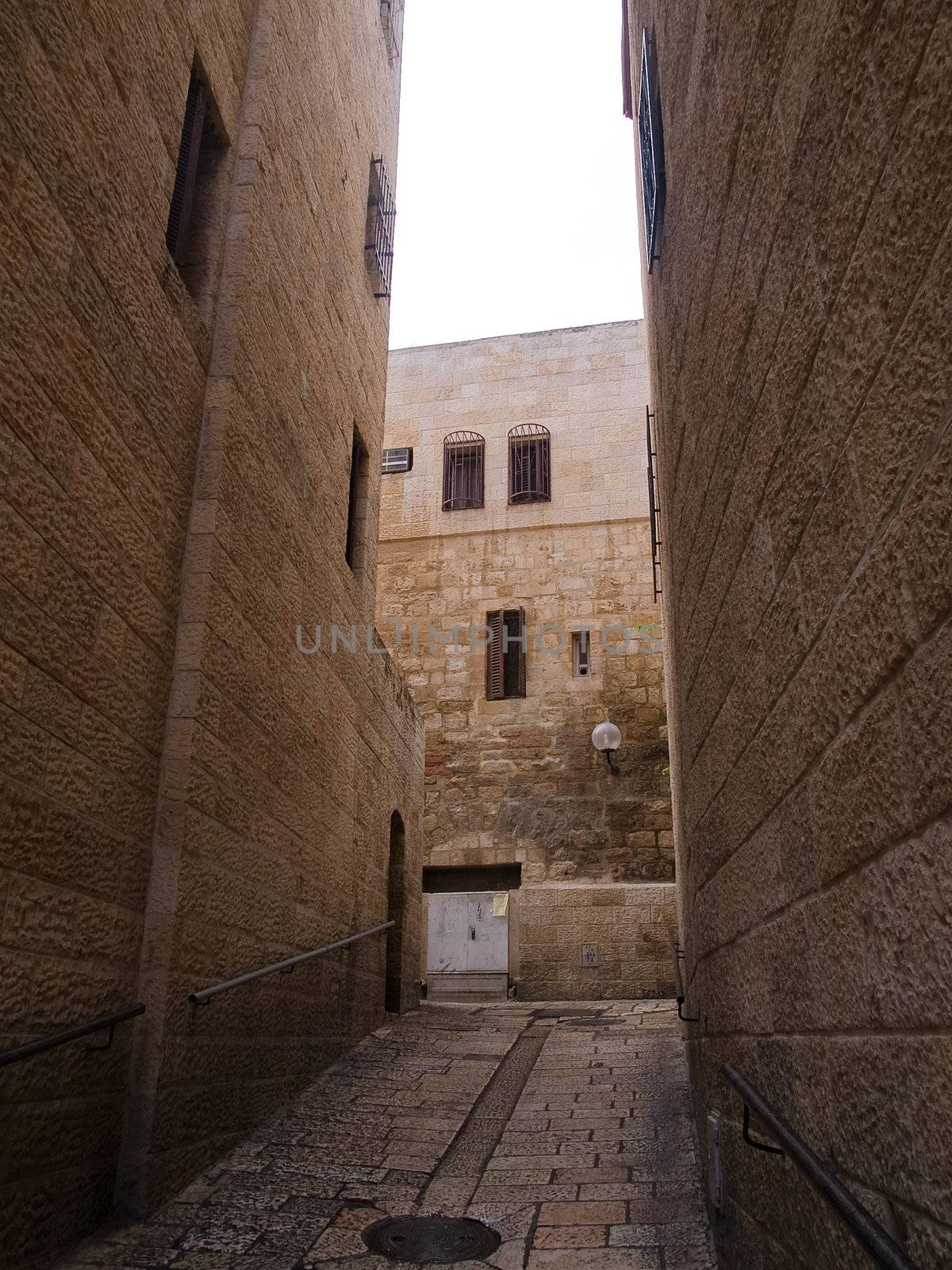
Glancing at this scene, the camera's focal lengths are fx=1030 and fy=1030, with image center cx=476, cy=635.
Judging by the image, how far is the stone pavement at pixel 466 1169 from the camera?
3486 millimetres

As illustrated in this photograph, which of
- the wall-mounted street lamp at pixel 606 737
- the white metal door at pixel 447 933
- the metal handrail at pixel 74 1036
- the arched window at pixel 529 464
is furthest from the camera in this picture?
the arched window at pixel 529 464

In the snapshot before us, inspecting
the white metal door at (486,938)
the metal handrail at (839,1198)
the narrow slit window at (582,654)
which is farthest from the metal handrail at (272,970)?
the narrow slit window at (582,654)

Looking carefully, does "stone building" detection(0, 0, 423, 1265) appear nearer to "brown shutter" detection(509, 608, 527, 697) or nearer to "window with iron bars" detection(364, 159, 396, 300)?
"window with iron bars" detection(364, 159, 396, 300)

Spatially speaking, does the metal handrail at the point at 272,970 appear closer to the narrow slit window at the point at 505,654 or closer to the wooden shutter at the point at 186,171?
the wooden shutter at the point at 186,171

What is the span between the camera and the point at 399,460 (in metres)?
14.3

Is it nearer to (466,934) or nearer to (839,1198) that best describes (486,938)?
(466,934)

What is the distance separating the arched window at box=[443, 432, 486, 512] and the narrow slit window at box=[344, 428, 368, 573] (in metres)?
5.87

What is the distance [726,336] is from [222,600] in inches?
108

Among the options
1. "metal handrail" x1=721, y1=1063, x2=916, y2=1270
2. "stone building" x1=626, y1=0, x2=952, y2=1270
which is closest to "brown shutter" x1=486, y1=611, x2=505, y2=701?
"stone building" x1=626, y1=0, x2=952, y2=1270

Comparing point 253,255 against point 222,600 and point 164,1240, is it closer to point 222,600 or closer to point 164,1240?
point 222,600

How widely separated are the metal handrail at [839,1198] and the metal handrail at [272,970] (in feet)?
8.44

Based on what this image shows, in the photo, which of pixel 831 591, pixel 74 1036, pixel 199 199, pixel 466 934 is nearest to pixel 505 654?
pixel 466 934

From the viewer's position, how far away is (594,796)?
11945 mm

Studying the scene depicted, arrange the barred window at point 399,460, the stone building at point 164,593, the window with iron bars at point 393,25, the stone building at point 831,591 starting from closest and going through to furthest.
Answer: the stone building at point 831,591
the stone building at point 164,593
the window with iron bars at point 393,25
the barred window at point 399,460
